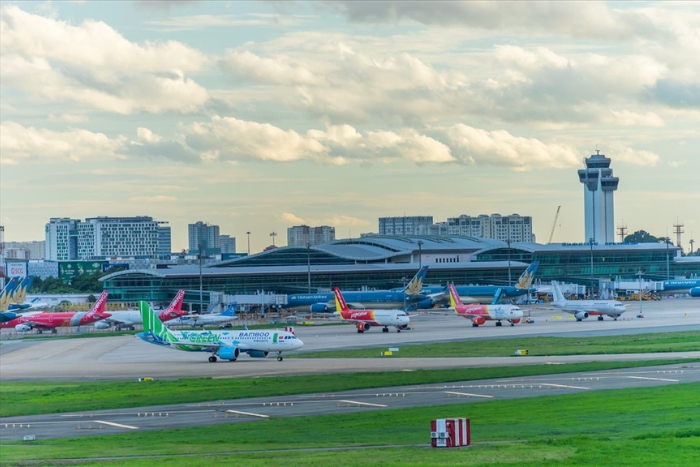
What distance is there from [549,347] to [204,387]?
1767 inches

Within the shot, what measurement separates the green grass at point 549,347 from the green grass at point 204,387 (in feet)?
53.9

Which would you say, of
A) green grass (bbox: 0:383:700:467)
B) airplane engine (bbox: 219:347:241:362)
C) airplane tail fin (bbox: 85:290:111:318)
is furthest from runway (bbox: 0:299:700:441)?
airplane tail fin (bbox: 85:290:111:318)

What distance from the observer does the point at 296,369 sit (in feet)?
309

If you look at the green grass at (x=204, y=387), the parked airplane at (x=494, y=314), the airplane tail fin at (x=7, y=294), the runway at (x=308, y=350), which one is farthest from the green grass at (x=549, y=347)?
the airplane tail fin at (x=7, y=294)

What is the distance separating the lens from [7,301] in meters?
178

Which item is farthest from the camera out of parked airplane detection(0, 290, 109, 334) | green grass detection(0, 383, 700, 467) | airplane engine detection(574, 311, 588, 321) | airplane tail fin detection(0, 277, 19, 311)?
airplane tail fin detection(0, 277, 19, 311)

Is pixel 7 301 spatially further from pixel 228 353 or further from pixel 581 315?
pixel 581 315

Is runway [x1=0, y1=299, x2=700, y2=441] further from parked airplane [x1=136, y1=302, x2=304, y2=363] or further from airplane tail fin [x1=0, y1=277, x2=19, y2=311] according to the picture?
airplane tail fin [x1=0, y1=277, x2=19, y2=311]

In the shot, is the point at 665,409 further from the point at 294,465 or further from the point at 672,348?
the point at 672,348

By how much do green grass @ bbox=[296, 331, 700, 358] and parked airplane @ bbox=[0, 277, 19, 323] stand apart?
69.6 meters

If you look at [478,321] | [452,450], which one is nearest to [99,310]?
[478,321]

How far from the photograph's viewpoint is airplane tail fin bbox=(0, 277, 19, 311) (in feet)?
577

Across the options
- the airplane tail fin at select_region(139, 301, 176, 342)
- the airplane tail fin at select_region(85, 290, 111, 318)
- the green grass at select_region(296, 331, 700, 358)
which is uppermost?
the airplane tail fin at select_region(139, 301, 176, 342)

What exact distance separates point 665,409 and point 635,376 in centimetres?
1980
